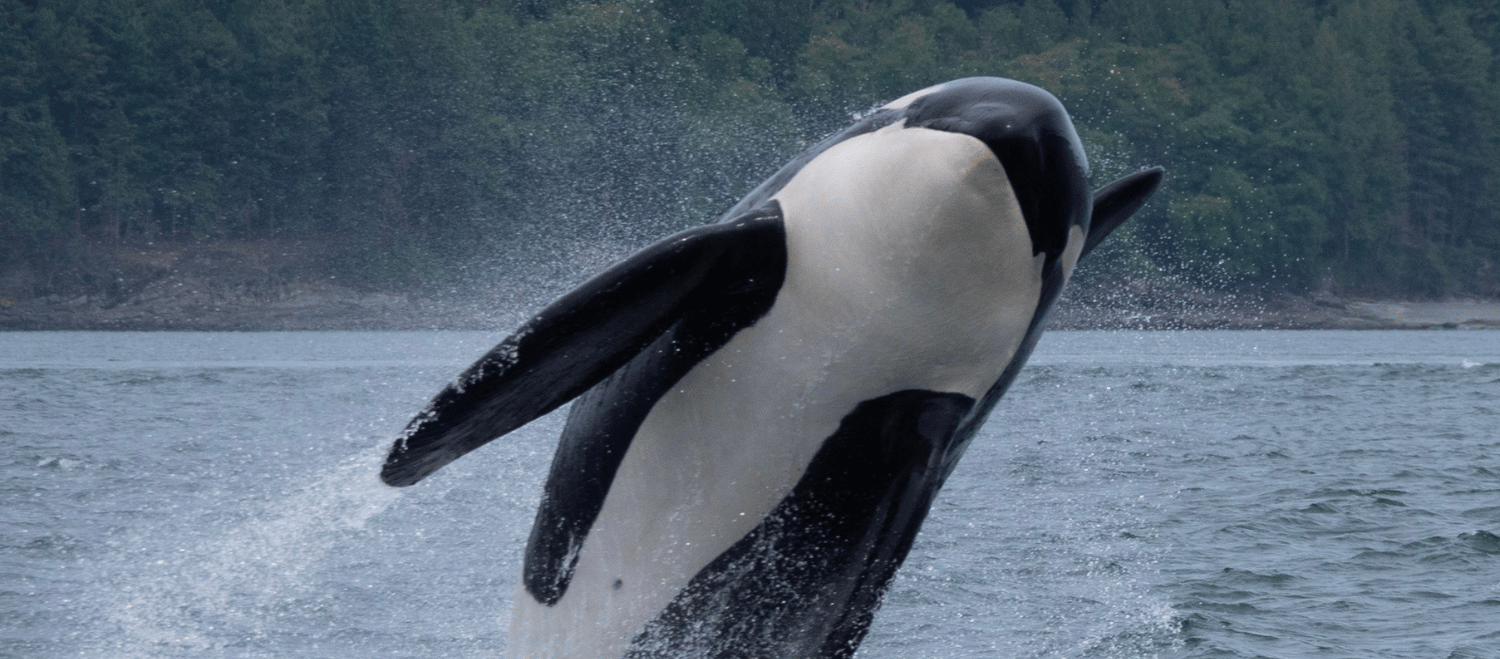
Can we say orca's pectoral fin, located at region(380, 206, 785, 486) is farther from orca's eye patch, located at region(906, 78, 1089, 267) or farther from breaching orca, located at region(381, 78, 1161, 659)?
orca's eye patch, located at region(906, 78, 1089, 267)

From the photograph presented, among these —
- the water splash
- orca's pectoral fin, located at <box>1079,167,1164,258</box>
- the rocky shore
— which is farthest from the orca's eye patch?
the rocky shore

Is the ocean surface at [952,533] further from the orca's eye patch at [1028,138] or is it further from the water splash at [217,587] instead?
the orca's eye patch at [1028,138]

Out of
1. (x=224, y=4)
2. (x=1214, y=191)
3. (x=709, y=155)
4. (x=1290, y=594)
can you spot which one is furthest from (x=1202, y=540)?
(x=224, y=4)

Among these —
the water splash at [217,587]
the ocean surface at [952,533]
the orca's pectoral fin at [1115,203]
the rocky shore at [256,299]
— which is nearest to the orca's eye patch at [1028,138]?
the orca's pectoral fin at [1115,203]

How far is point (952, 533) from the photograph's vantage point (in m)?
12.5

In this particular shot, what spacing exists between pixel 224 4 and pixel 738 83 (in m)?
24.8

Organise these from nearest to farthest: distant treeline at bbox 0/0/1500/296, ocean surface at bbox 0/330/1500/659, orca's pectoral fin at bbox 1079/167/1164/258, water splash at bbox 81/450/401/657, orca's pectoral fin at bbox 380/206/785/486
Result: 1. orca's pectoral fin at bbox 380/206/785/486
2. orca's pectoral fin at bbox 1079/167/1164/258
3. water splash at bbox 81/450/401/657
4. ocean surface at bbox 0/330/1500/659
5. distant treeline at bbox 0/0/1500/296

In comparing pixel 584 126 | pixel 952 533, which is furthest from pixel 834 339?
pixel 584 126

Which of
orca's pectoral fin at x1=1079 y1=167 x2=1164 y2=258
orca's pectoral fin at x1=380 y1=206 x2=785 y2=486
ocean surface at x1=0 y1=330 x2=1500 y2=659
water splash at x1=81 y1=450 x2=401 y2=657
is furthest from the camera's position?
ocean surface at x1=0 y1=330 x2=1500 y2=659

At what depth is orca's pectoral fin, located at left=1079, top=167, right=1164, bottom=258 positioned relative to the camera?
4.52m

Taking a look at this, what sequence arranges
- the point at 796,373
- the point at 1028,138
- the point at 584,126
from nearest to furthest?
the point at 1028,138 → the point at 796,373 → the point at 584,126

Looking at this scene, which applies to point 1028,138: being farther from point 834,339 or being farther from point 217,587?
point 217,587

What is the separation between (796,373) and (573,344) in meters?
0.63

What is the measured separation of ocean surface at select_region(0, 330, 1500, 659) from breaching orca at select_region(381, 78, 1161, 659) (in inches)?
24.7
